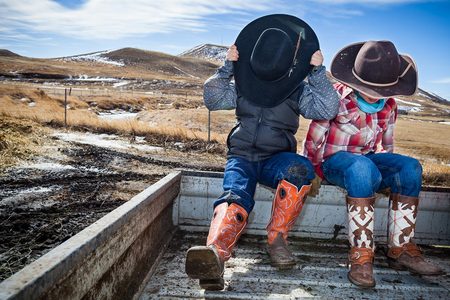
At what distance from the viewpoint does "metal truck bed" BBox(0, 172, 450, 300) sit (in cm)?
136

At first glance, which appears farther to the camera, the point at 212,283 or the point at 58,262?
the point at 212,283

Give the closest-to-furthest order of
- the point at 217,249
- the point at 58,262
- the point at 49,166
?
the point at 58,262 < the point at 217,249 < the point at 49,166

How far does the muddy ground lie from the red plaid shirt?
2.50m

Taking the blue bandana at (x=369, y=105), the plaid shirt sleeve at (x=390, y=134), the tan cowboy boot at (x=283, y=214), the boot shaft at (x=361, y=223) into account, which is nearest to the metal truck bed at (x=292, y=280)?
the tan cowboy boot at (x=283, y=214)

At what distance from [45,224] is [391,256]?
3.49 meters

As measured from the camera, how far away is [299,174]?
8.27 feet

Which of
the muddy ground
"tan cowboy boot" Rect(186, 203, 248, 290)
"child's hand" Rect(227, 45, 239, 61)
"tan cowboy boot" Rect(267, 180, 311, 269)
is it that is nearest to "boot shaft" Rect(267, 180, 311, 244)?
"tan cowboy boot" Rect(267, 180, 311, 269)

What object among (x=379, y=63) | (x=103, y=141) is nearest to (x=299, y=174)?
(x=379, y=63)

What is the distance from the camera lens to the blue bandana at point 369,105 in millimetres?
2811

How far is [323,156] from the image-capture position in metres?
2.97

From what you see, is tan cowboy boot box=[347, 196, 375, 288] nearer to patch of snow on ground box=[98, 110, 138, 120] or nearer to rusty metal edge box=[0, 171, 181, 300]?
rusty metal edge box=[0, 171, 181, 300]

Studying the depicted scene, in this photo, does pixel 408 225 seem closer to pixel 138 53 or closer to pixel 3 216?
pixel 3 216

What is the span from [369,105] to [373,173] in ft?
1.80

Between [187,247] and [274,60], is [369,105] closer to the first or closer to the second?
[274,60]
